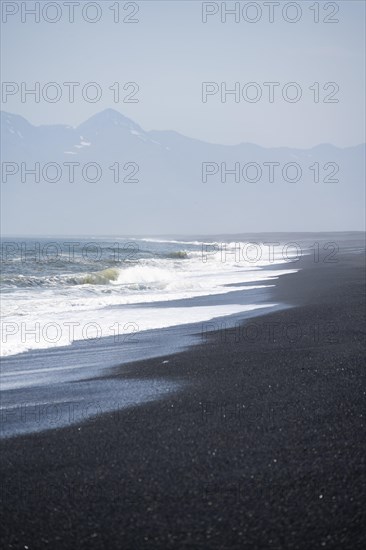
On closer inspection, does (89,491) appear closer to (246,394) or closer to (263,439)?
(263,439)

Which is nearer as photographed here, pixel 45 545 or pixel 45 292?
pixel 45 545

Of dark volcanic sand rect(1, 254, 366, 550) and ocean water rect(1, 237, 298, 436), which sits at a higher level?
dark volcanic sand rect(1, 254, 366, 550)

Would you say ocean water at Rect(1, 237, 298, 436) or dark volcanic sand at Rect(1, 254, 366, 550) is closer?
dark volcanic sand at Rect(1, 254, 366, 550)

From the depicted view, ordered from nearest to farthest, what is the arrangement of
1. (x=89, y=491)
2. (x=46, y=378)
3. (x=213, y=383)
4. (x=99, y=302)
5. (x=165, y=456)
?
(x=89, y=491), (x=165, y=456), (x=213, y=383), (x=46, y=378), (x=99, y=302)

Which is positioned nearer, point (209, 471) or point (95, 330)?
point (209, 471)

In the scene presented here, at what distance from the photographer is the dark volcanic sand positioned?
3.32 meters

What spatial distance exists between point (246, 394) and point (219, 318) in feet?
25.5

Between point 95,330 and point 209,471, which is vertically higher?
point 209,471

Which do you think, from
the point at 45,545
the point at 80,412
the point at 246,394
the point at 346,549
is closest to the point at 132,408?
the point at 80,412

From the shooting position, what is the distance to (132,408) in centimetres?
606

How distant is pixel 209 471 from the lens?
406cm

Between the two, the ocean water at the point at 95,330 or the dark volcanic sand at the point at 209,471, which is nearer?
the dark volcanic sand at the point at 209,471

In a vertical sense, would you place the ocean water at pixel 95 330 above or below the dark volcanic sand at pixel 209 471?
below

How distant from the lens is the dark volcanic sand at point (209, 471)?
3318 millimetres
